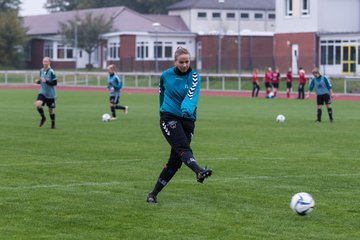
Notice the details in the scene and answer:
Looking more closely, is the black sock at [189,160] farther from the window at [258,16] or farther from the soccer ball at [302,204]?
the window at [258,16]

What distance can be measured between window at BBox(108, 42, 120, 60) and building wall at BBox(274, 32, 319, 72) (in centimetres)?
2407

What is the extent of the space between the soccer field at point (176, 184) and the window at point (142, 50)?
62815 mm

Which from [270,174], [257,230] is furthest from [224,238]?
[270,174]

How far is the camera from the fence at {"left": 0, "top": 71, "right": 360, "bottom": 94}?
57.4m

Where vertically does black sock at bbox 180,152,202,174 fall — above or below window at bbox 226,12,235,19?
below

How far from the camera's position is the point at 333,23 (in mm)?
71062

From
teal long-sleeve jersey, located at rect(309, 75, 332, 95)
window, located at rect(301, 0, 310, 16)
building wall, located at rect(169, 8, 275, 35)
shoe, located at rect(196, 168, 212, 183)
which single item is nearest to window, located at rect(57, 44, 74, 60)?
building wall, located at rect(169, 8, 275, 35)

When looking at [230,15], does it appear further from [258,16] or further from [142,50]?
[142,50]

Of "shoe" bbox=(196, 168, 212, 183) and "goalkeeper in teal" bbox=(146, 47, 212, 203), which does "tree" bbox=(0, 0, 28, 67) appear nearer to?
"goalkeeper in teal" bbox=(146, 47, 212, 203)

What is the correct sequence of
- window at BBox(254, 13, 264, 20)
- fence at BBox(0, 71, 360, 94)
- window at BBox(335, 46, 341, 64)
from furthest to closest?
window at BBox(254, 13, 264, 20)
window at BBox(335, 46, 341, 64)
fence at BBox(0, 71, 360, 94)

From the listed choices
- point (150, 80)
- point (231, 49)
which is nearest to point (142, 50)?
point (231, 49)

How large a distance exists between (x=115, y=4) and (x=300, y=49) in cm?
5864

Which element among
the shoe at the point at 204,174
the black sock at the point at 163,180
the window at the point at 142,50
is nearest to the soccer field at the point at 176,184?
the black sock at the point at 163,180

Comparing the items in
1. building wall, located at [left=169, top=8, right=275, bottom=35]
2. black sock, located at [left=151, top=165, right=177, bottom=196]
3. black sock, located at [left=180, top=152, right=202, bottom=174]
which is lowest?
black sock, located at [left=151, top=165, right=177, bottom=196]
